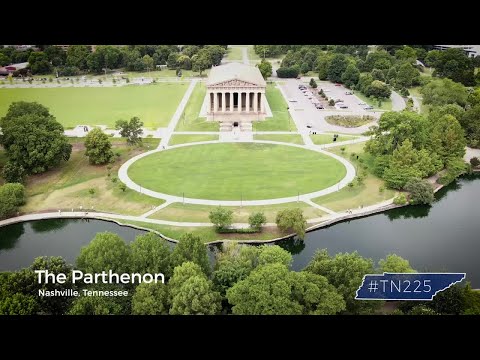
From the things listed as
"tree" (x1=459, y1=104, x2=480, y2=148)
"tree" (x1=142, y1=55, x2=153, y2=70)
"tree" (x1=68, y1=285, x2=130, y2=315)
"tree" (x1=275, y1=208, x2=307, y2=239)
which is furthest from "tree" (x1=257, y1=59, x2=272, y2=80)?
"tree" (x1=68, y1=285, x2=130, y2=315)

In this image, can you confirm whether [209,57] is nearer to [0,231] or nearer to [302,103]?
[302,103]

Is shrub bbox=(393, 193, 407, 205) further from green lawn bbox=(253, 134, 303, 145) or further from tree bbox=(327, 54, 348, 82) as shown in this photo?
tree bbox=(327, 54, 348, 82)

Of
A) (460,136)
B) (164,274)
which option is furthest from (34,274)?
(460,136)

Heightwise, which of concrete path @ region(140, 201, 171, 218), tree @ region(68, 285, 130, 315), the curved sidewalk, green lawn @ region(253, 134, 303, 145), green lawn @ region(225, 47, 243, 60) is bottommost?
concrete path @ region(140, 201, 171, 218)

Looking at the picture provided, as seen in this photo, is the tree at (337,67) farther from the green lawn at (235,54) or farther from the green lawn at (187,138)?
the green lawn at (187,138)

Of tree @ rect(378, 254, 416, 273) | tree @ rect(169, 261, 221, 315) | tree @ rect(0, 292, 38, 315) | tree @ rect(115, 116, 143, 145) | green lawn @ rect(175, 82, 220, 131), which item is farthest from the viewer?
green lawn @ rect(175, 82, 220, 131)
